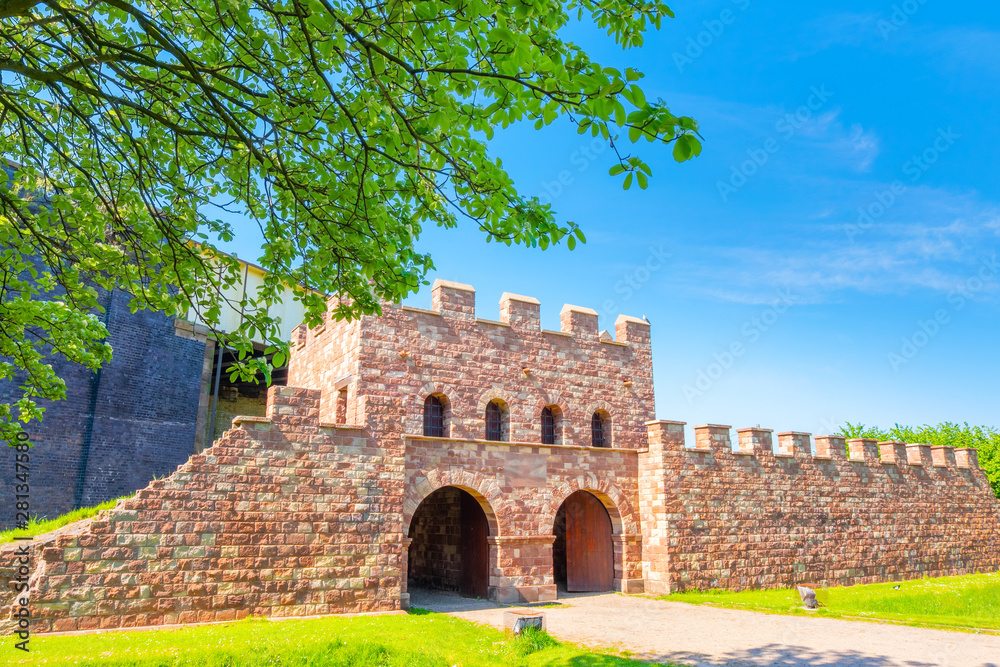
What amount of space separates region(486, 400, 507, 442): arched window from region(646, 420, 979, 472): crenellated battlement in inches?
156

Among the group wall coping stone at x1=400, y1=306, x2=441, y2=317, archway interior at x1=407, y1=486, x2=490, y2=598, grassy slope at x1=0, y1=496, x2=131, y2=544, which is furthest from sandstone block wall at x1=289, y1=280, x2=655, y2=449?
grassy slope at x1=0, y1=496, x2=131, y2=544

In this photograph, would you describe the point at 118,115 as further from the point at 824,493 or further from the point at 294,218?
the point at 824,493

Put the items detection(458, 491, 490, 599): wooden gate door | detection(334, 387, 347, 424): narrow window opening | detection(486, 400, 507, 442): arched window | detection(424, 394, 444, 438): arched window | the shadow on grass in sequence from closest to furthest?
the shadow on grass, detection(334, 387, 347, 424): narrow window opening, detection(424, 394, 444, 438): arched window, detection(458, 491, 490, 599): wooden gate door, detection(486, 400, 507, 442): arched window

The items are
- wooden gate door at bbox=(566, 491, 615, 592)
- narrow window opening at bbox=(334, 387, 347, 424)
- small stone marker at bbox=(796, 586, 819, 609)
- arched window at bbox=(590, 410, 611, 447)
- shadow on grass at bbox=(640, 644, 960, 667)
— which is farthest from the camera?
arched window at bbox=(590, 410, 611, 447)

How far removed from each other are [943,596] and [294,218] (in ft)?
56.1

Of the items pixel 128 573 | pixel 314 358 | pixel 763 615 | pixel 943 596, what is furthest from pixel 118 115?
pixel 943 596

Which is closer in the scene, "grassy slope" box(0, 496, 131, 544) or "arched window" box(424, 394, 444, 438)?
"grassy slope" box(0, 496, 131, 544)

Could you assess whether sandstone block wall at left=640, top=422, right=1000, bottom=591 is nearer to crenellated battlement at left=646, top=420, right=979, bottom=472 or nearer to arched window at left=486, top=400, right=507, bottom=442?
crenellated battlement at left=646, top=420, right=979, bottom=472

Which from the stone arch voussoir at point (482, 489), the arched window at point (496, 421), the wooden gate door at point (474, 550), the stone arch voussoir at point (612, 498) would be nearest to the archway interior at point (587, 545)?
the stone arch voussoir at point (612, 498)

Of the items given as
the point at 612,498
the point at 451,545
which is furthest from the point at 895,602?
the point at 451,545

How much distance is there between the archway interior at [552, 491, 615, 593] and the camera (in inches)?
624

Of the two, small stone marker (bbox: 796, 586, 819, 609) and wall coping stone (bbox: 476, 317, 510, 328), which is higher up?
wall coping stone (bbox: 476, 317, 510, 328)

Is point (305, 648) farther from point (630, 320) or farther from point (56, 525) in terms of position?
point (630, 320)

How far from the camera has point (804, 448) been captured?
1847 cm
